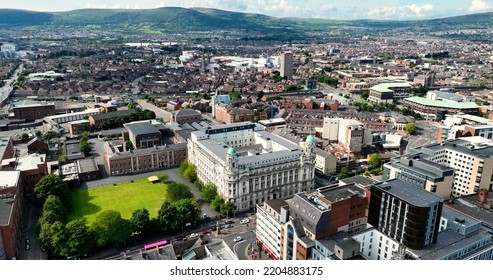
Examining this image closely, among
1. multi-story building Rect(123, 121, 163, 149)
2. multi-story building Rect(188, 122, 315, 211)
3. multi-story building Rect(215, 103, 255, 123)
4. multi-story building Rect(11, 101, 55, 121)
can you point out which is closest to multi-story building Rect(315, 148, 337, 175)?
multi-story building Rect(188, 122, 315, 211)

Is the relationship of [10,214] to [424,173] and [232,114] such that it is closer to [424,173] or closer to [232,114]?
[424,173]

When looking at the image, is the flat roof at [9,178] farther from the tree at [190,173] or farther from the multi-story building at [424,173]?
the multi-story building at [424,173]

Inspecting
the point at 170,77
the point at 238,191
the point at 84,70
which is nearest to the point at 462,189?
the point at 238,191

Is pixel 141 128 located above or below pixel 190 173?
above

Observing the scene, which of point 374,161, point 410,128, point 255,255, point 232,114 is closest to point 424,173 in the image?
point 374,161

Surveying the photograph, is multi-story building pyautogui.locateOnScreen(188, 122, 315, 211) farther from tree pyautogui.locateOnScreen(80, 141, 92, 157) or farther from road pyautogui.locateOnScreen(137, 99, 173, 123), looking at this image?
road pyautogui.locateOnScreen(137, 99, 173, 123)

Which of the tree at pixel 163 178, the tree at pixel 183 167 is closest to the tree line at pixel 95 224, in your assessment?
the tree at pixel 163 178
